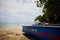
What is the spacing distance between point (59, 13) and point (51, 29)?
27.2 ft

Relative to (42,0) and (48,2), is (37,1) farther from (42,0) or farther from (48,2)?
(48,2)

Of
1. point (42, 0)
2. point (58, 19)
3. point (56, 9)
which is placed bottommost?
point (58, 19)

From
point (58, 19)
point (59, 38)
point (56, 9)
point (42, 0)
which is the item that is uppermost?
point (42, 0)

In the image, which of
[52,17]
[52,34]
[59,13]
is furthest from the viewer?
[52,17]

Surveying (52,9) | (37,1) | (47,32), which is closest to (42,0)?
(37,1)

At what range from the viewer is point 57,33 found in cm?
798

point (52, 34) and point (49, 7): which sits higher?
point (49, 7)

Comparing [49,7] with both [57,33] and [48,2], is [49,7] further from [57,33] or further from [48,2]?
[57,33]

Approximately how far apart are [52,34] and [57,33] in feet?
2.40

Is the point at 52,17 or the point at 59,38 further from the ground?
the point at 52,17

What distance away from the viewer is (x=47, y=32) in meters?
9.54

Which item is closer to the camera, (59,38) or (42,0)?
(59,38)

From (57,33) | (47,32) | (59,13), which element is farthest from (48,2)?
(57,33)

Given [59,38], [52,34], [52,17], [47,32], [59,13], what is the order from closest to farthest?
[59,38] < [52,34] < [47,32] < [59,13] < [52,17]
